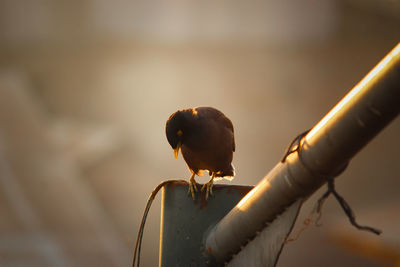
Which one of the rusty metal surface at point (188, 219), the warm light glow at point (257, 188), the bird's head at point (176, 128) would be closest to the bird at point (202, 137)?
the bird's head at point (176, 128)

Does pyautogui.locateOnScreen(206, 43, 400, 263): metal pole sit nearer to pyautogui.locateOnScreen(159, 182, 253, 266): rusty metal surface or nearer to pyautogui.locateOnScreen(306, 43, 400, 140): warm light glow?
pyautogui.locateOnScreen(306, 43, 400, 140): warm light glow

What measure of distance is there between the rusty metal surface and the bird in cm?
104

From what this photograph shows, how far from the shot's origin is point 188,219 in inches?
49.8

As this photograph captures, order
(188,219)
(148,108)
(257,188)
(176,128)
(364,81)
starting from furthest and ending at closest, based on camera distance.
A: (148,108) → (176,128) → (188,219) → (257,188) → (364,81)

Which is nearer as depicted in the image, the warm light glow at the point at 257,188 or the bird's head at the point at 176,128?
the warm light glow at the point at 257,188

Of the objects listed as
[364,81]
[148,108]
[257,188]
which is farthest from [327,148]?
[148,108]

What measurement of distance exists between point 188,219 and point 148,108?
24.4 feet

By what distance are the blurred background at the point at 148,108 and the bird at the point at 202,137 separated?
5172 mm

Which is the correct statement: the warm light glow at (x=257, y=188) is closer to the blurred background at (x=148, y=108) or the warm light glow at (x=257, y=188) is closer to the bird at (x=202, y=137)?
the bird at (x=202, y=137)

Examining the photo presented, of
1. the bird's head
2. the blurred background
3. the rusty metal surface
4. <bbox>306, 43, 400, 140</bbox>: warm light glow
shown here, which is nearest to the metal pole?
<bbox>306, 43, 400, 140</bbox>: warm light glow

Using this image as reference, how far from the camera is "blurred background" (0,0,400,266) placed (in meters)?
7.69

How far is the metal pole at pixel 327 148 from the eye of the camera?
62cm

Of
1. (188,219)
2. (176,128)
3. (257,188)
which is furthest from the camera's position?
(176,128)

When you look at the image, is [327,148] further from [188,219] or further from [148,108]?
[148,108]
